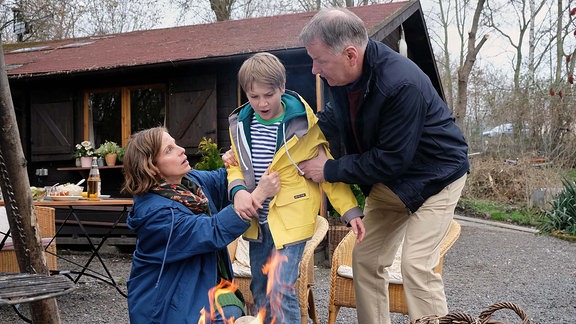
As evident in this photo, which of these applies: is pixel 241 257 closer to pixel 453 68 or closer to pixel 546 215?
pixel 546 215

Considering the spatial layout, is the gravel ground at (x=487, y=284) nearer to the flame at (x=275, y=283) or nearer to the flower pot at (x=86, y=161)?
the flower pot at (x=86, y=161)

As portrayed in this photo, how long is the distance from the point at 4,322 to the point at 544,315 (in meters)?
4.54

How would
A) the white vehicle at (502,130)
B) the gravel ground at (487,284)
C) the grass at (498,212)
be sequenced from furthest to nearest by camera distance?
1. the white vehicle at (502,130)
2. the grass at (498,212)
3. the gravel ground at (487,284)

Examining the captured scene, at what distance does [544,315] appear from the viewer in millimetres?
5207

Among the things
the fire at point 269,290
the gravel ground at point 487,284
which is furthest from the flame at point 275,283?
the gravel ground at point 487,284

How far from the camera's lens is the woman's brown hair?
2656 mm

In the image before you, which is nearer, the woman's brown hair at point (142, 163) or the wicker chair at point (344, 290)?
the woman's brown hair at point (142, 163)

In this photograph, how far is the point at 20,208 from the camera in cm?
300

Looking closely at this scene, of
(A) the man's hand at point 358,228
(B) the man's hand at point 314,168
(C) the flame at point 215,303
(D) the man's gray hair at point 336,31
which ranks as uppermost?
(D) the man's gray hair at point 336,31

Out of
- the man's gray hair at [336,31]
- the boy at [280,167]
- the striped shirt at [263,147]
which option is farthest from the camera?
the striped shirt at [263,147]

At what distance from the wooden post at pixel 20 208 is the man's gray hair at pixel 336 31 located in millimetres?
1537

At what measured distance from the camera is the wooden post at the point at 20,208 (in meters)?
2.95

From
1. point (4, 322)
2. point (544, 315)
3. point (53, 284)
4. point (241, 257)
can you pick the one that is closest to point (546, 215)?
point (544, 315)

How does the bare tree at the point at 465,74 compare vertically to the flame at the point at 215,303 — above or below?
above
